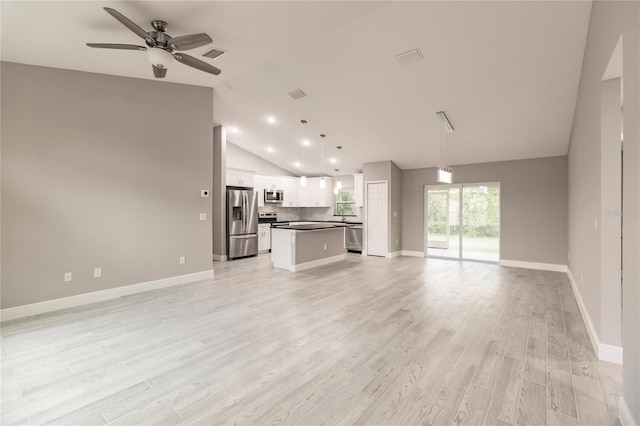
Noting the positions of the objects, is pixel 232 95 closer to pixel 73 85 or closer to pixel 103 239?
pixel 73 85

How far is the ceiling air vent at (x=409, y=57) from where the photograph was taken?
3667 mm

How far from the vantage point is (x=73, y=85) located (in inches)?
150

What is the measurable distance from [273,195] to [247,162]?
129 centimetres

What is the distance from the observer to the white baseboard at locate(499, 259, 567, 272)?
236 inches

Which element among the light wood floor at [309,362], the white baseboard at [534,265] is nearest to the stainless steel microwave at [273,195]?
the light wood floor at [309,362]

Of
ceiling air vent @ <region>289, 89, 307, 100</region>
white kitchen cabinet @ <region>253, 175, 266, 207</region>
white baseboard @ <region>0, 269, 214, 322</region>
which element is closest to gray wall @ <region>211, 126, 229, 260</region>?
white kitchen cabinet @ <region>253, 175, 266, 207</region>

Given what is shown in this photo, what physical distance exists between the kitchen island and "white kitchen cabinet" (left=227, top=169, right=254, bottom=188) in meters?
2.16

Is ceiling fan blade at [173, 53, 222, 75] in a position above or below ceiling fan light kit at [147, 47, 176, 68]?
above

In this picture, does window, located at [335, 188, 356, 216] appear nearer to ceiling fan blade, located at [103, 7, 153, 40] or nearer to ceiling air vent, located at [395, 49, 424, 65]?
ceiling air vent, located at [395, 49, 424, 65]

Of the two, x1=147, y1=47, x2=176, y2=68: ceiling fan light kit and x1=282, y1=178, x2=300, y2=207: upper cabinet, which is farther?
x1=282, y1=178, x2=300, y2=207: upper cabinet

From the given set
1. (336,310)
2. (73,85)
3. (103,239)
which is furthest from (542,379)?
(73,85)

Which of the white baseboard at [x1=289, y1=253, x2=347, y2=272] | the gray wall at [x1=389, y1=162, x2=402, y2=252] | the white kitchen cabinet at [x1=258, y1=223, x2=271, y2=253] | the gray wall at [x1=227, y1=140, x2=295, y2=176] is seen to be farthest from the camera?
the white kitchen cabinet at [x1=258, y1=223, x2=271, y2=253]

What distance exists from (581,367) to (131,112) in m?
6.21

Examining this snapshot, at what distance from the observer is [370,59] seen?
3924 millimetres
